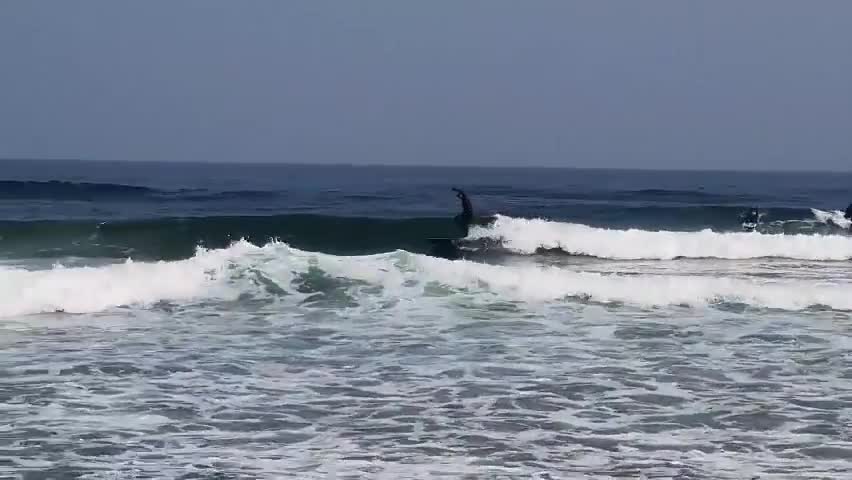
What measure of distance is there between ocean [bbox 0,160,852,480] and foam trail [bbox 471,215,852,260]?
4.60 ft

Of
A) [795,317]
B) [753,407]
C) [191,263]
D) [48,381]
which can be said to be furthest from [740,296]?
[48,381]

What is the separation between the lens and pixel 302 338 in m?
12.3

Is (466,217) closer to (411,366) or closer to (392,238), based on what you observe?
(392,238)

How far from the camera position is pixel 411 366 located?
1070 cm

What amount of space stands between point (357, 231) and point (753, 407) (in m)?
17.9

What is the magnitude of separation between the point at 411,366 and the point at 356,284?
590cm

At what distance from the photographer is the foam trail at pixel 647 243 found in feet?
80.9

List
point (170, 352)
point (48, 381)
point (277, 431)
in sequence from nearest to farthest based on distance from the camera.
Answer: point (277, 431), point (48, 381), point (170, 352)

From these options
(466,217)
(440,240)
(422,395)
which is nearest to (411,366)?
(422,395)

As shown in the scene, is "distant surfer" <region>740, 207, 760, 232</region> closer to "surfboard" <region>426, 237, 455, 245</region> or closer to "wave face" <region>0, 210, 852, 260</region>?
"wave face" <region>0, 210, 852, 260</region>

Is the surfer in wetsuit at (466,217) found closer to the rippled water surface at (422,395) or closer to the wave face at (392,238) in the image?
the wave face at (392,238)

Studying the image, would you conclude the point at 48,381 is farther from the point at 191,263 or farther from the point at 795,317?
the point at 795,317

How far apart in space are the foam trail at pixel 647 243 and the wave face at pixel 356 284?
22.6 ft

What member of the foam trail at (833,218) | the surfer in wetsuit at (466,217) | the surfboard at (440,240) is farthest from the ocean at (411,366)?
the foam trail at (833,218)
